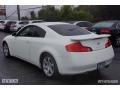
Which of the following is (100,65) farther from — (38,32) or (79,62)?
(38,32)

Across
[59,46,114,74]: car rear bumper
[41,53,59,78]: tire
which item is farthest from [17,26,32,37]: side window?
[59,46,114,74]: car rear bumper

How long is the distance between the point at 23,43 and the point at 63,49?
1786 millimetres

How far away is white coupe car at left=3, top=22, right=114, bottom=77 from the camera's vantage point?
5098 millimetres

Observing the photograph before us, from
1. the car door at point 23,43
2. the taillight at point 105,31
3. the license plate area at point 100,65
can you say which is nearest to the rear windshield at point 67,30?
the car door at point 23,43

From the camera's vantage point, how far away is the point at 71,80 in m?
5.50

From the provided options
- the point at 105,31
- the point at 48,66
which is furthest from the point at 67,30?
the point at 105,31

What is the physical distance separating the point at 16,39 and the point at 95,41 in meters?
2.64

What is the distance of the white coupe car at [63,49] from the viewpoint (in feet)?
16.7

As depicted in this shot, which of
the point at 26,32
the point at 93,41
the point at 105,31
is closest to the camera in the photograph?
the point at 93,41

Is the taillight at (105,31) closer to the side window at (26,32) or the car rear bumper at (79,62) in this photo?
the side window at (26,32)

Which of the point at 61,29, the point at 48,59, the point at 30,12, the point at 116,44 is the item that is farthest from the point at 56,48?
the point at 30,12

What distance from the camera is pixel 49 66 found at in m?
5.59

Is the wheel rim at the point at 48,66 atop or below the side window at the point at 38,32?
below

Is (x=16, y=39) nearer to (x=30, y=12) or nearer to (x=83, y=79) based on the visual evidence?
(x=83, y=79)
